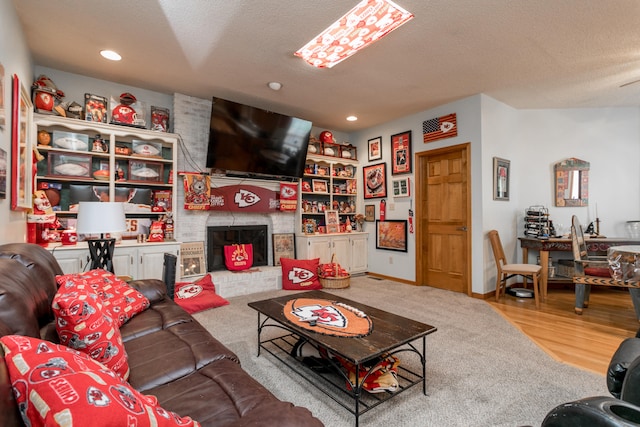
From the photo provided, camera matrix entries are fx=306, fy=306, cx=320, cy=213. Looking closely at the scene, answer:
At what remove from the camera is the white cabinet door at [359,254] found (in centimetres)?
536

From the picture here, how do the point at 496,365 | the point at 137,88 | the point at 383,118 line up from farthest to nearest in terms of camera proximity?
the point at 383,118, the point at 137,88, the point at 496,365

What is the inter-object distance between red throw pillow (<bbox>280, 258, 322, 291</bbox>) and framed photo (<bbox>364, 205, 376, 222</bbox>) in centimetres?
156

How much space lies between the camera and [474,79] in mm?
3514

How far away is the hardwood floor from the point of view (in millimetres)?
2375

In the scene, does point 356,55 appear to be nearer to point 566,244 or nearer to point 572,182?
point 566,244

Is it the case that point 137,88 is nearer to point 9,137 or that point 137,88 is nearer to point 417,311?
point 9,137

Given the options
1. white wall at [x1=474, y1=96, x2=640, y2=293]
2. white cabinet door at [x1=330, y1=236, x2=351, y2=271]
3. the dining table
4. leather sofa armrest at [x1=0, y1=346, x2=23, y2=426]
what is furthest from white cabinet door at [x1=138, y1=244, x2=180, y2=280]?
the dining table

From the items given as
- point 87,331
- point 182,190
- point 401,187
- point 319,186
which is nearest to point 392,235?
point 401,187

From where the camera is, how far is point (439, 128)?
4.36m

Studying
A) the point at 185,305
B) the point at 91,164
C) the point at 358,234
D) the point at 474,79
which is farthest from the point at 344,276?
the point at 91,164

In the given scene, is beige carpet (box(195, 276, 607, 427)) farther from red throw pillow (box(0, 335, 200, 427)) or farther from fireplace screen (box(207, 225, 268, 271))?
red throw pillow (box(0, 335, 200, 427))

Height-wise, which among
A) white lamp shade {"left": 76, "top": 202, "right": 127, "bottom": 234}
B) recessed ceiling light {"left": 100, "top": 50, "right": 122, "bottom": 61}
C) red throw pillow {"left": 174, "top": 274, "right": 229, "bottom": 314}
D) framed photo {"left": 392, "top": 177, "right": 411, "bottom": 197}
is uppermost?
recessed ceiling light {"left": 100, "top": 50, "right": 122, "bottom": 61}

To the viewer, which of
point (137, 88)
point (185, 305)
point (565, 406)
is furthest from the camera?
point (137, 88)

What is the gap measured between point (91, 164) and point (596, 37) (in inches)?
201
